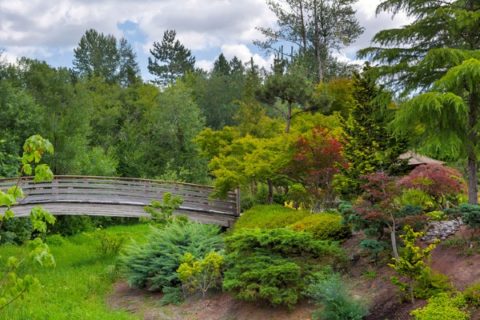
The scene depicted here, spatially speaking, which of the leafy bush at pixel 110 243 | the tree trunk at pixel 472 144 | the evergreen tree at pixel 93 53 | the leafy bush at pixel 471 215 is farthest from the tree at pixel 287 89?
the evergreen tree at pixel 93 53

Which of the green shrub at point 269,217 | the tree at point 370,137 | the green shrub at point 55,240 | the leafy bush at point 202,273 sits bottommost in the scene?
the green shrub at point 55,240

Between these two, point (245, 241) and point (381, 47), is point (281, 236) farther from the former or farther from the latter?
point (381, 47)

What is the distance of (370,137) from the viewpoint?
10594 mm

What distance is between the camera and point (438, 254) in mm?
8312

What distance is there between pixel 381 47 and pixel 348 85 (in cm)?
587

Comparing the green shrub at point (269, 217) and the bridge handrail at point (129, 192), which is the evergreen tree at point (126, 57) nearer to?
the bridge handrail at point (129, 192)

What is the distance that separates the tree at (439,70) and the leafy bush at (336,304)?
344 centimetres

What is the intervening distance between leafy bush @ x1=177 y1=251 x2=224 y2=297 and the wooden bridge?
232 inches

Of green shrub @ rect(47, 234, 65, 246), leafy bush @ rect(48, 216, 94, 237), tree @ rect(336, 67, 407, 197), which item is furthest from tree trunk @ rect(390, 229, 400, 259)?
leafy bush @ rect(48, 216, 94, 237)

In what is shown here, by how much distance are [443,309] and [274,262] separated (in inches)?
119

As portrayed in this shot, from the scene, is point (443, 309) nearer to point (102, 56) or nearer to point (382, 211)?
point (382, 211)

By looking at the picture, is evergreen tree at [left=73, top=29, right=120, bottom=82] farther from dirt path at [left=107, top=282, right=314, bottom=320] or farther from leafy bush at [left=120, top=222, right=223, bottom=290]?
dirt path at [left=107, top=282, right=314, bottom=320]

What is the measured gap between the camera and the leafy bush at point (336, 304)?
7.01 metres

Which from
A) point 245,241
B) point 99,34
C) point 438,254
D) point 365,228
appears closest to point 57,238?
point 245,241
